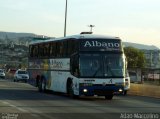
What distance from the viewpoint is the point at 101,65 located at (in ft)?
84.5

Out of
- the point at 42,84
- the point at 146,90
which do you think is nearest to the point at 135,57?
the point at 146,90

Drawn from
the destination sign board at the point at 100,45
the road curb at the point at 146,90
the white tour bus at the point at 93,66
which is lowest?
the road curb at the point at 146,90

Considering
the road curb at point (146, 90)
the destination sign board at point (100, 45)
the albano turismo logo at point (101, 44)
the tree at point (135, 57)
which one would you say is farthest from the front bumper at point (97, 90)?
the tree at point (135, 57)

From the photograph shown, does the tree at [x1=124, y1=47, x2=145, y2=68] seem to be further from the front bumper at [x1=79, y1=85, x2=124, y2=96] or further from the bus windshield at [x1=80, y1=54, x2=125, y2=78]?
the front bumper at [x1=79, y1=85, x2=124, y2=96]

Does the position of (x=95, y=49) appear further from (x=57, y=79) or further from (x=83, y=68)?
(x=57, y=79)

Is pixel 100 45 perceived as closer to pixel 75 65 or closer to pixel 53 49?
pixel 75 65

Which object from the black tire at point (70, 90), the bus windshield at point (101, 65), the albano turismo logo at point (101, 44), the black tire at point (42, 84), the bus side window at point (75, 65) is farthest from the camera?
the black tire at point (42, 84)

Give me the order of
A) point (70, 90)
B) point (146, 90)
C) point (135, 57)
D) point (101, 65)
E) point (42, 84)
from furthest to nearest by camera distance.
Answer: point (135, 57), point (146, 90), point (42, 84), point (70, 90), point (101, 65)

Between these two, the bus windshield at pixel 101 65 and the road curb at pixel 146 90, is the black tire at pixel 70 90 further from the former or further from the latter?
the road curb at pixel 146 90

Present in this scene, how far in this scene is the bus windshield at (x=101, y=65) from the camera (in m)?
25.7

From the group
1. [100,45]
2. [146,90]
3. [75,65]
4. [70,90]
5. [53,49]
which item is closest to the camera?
[75,65]

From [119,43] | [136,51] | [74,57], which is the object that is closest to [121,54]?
[119,43]

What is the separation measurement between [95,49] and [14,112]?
916cm

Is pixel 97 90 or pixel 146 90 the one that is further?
pixel 146 90
